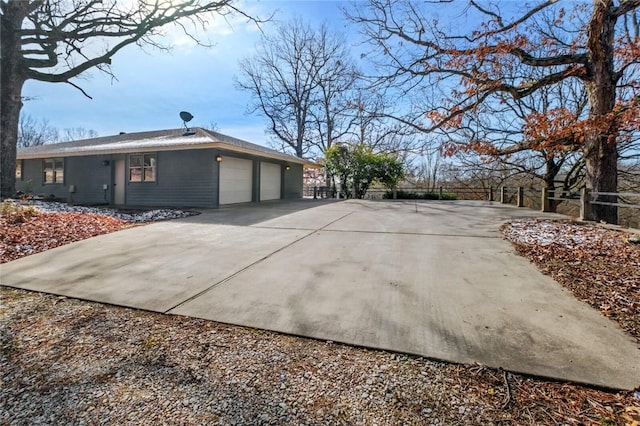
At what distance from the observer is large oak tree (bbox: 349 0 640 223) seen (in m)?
6.70

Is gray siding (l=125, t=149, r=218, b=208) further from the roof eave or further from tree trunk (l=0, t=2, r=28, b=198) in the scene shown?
tree trunk (l=0, t=2, r=28, b=198)

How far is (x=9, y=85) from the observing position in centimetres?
991

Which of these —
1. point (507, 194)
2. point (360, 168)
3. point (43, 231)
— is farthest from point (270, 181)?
point (507, 194)

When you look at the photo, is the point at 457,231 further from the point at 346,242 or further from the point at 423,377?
the point at 423,377

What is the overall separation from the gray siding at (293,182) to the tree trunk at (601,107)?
12606 mm

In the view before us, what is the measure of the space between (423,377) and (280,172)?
49.1 ft

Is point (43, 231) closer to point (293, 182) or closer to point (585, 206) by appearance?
point (585, 206)

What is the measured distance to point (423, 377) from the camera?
1895mm

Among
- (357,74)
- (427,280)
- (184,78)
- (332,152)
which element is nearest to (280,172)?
(332,152)

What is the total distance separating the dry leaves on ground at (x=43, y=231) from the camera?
4.93 meters

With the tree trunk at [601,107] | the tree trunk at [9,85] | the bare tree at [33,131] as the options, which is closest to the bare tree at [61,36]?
the tree trunk at [9,85]

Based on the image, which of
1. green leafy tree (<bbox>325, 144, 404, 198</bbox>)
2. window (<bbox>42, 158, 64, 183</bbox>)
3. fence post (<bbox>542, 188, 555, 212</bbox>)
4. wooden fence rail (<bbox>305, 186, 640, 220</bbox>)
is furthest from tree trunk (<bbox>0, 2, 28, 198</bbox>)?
fence post (<bbox>542, 188, 555, 212</bbox>)

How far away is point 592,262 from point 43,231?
902 centimetres

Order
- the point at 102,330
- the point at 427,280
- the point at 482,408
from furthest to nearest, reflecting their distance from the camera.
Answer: the point at 427,280 → the point at 102,330 → the point at 482,408
